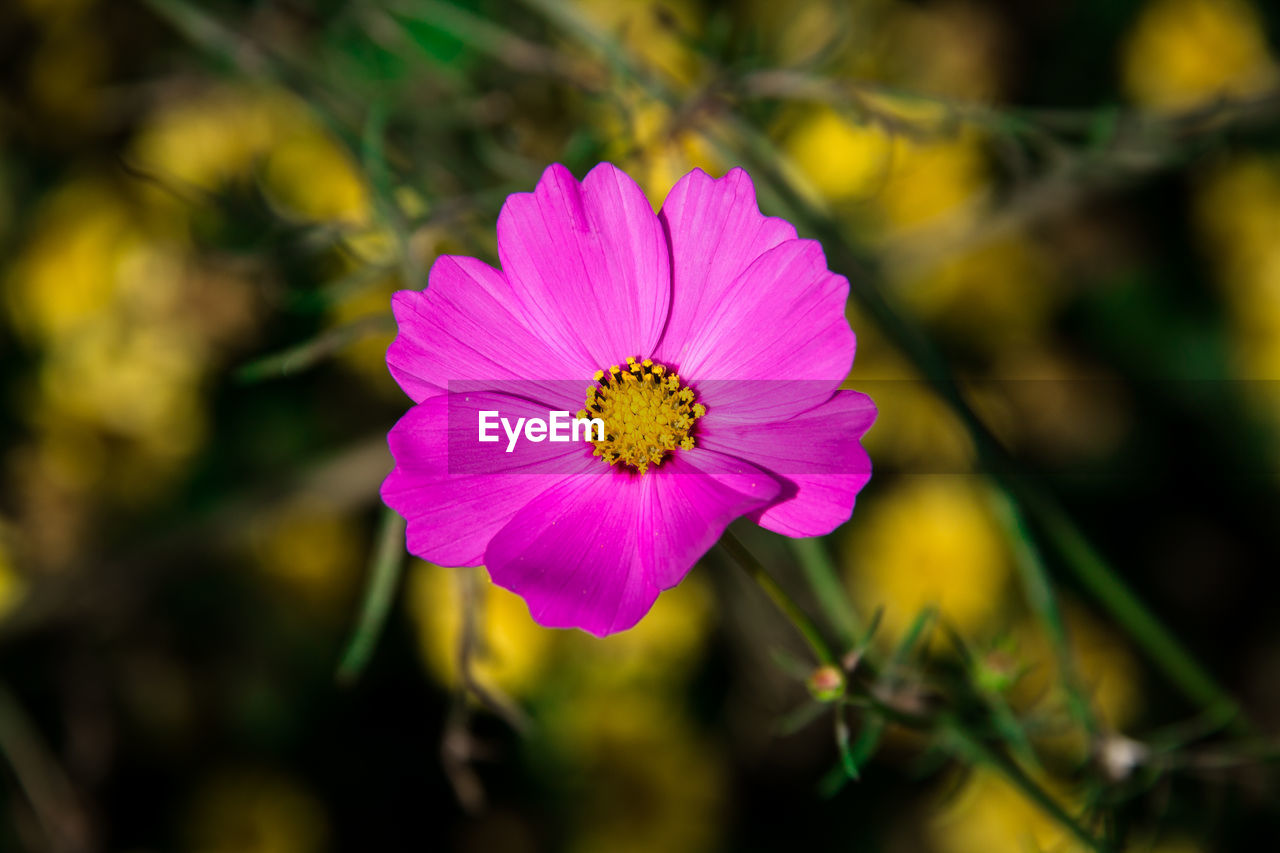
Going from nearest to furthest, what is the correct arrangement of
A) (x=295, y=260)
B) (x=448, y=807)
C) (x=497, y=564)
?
(x=497, y=564) → (x=295, y=260) → (x=448, y=807)

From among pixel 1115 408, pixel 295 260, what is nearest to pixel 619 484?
pixel 295 260

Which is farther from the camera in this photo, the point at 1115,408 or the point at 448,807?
the point at 1115,408

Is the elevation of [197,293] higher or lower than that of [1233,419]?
higher

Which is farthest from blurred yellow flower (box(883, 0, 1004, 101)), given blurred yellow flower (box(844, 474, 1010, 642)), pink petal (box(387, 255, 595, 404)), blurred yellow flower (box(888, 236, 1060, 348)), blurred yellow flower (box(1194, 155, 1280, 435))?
pink petal (box(387, 255, 595, 404))

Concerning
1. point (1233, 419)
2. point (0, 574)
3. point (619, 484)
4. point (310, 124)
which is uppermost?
point (310, 124)

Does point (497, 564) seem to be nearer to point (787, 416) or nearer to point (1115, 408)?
point (787, 416)

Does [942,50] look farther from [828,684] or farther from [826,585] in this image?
[828,684]

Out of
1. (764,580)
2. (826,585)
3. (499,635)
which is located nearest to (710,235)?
(764,580)

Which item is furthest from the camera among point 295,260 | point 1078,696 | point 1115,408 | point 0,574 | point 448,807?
point 1115,408

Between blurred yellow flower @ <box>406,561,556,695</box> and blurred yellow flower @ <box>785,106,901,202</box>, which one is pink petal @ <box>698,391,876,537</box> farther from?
blurred yellow flower @ <box>785,106,901,202</box>
